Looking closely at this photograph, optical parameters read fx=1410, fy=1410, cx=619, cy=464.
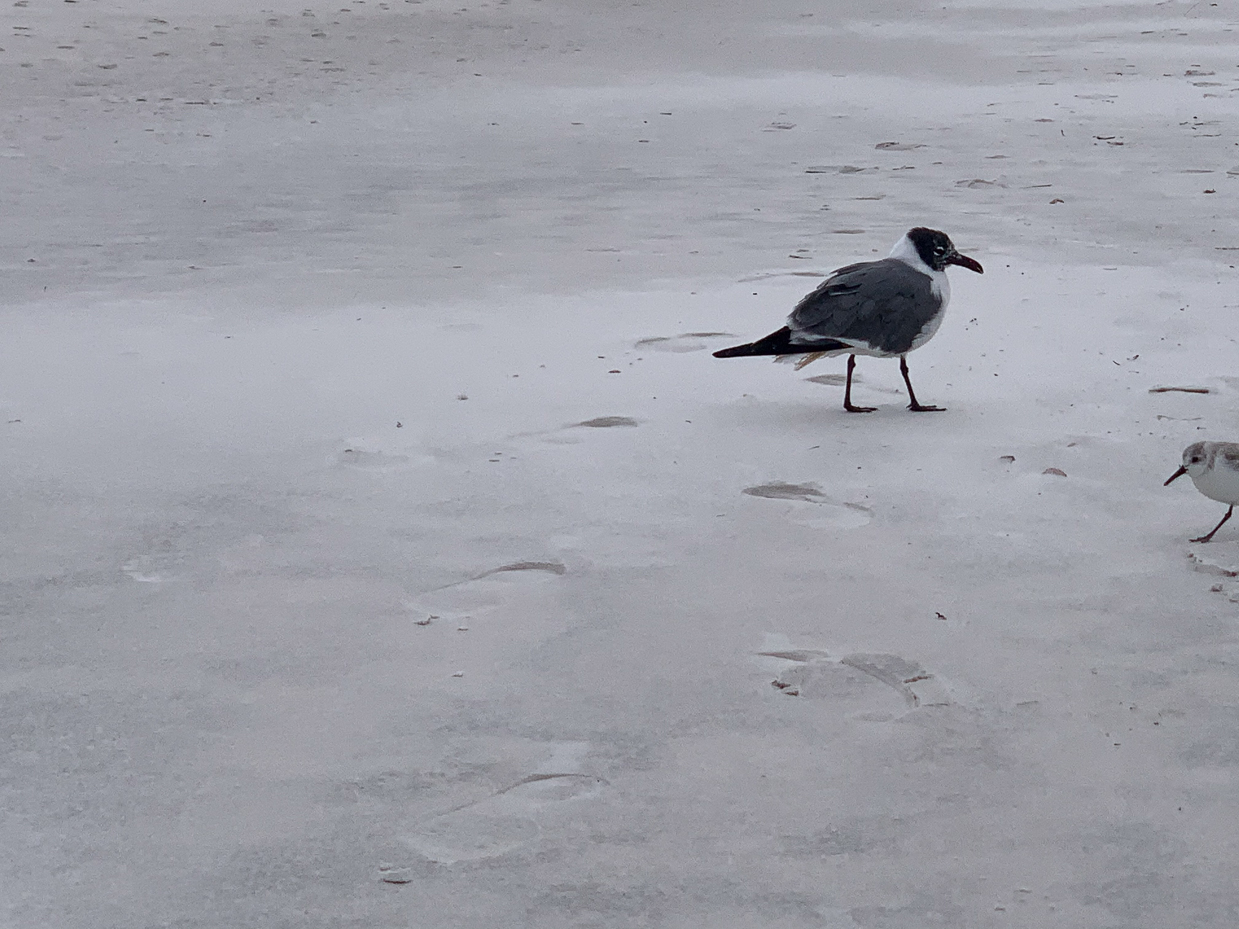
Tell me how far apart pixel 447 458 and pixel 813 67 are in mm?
10984

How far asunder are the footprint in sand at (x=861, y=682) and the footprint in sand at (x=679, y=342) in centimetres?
229

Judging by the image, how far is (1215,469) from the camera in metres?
3.07

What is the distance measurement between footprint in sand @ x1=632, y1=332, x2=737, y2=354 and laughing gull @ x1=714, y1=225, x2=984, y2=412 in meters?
0.59

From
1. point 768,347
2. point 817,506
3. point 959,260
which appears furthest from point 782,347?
point 817,506

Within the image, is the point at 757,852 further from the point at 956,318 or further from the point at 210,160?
the point at 210,160

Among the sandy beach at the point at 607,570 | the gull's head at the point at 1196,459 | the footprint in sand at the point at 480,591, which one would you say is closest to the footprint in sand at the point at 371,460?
the sandy beach at the point at 607,570

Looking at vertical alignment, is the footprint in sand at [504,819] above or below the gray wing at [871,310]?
below

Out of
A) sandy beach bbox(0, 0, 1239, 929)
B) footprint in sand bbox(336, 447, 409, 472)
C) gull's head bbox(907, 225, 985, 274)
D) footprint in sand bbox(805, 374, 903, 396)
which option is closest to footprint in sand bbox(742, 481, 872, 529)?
sandy beach bbox(0, 0, 1239, 929)

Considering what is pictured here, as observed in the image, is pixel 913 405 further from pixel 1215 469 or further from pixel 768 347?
pixel 1215 469

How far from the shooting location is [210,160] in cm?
918

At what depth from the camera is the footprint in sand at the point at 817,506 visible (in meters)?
3.37

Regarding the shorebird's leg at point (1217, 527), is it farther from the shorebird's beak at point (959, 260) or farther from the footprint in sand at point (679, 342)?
the footprint in sand at point (679, 342)

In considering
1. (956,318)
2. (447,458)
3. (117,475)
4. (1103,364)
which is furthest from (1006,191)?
(117,475)

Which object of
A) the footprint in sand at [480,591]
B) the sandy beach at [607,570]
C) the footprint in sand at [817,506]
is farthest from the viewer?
the footprint in sand at [817,506]
